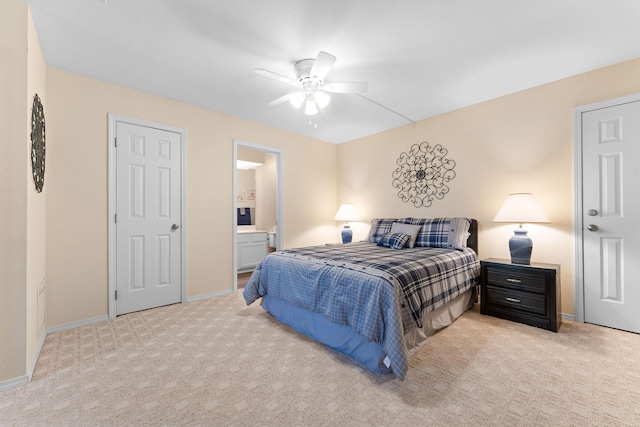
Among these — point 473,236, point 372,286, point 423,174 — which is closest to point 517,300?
point 473,236

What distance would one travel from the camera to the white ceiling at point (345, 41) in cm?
186

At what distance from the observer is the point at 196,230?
138 inches

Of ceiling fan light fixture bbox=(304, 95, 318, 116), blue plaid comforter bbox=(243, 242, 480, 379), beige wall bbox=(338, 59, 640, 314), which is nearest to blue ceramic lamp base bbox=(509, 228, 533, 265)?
beige wall bbox=(338, 59, 640, 314)

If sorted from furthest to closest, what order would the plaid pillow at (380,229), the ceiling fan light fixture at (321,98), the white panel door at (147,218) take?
1. the plaid pillow at (380,229)
2. the white panel door at (147,218)
3. the ceiling fan light fixture at (321,98)

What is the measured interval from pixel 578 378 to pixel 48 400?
323cm

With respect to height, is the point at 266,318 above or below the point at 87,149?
below

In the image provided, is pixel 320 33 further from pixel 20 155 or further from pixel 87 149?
pixel 87 149

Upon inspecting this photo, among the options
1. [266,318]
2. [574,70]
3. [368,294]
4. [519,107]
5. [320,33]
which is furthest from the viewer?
[519,107]

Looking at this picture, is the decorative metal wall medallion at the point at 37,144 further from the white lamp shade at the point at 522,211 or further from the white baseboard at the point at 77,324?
the white lamp shade at the point at 522,211

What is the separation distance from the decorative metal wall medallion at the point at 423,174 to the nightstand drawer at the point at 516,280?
1.30m

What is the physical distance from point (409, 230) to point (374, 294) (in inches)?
72.1

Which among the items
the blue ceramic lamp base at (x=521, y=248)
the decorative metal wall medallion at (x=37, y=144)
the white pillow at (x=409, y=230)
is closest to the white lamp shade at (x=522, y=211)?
the blue ceramic lamp base at (x=521, y=248)


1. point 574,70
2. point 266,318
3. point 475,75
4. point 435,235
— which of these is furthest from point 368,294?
point 574,70

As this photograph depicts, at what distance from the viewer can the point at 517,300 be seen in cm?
268
